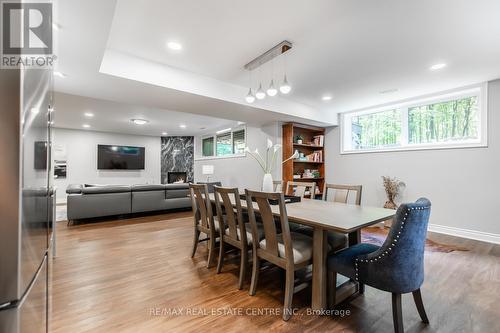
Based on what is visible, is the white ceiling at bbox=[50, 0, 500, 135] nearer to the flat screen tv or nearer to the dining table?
the dining table

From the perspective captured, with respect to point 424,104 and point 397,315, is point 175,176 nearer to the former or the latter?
point 424,104

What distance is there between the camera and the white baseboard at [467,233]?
11.4 feet

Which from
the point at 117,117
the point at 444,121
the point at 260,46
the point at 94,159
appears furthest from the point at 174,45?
the point at 94,159

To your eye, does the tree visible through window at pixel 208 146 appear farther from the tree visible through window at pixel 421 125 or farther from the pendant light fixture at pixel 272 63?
the pendant light fixture at pixel 272 63

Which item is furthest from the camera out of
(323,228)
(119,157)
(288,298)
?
(119,157)

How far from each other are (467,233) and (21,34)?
5377mm

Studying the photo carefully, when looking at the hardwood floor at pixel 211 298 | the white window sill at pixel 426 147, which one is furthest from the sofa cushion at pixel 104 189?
the white window sill at pixel 426 147

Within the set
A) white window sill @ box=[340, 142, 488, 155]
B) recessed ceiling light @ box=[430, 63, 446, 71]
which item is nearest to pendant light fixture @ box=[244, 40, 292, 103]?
recessed ceiling light @ box=[430, 63, 446, 71]

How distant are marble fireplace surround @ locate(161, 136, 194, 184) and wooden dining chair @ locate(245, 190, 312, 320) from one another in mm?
7309

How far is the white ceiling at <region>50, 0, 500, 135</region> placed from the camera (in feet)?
6.23

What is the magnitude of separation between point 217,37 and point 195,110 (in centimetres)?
183

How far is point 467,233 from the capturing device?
3707 millimetres

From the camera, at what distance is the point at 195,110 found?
4023 millimetres

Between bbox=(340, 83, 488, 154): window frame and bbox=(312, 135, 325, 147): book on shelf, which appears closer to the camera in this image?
bbox=(340, 83, 488, 154): window frame
